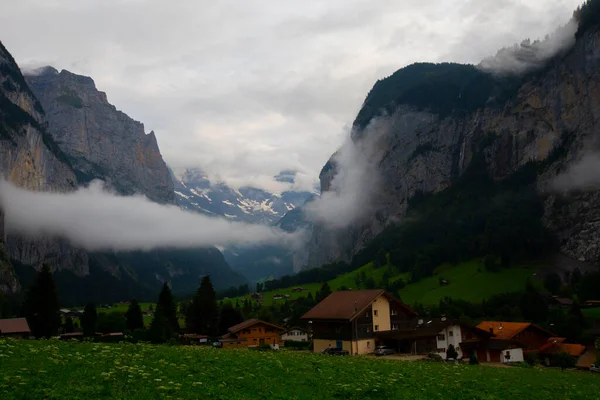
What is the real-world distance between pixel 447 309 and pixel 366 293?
63.4 meters

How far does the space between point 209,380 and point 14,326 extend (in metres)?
82.9

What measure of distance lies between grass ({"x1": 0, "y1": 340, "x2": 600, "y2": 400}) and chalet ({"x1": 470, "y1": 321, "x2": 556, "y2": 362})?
4394 centimetres

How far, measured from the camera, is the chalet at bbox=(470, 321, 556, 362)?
68250mm

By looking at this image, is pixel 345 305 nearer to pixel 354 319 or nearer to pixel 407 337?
pixel 354 319

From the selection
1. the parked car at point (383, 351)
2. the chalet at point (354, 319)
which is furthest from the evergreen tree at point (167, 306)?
the parked car at point (383, 351)

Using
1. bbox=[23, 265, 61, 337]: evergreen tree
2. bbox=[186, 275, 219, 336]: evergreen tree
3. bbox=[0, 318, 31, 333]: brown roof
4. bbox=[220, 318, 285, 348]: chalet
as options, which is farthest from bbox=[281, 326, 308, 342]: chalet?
bbox=[0, 318, 31, 333]: brown roof

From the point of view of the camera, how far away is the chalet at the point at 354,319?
66875 millimetres

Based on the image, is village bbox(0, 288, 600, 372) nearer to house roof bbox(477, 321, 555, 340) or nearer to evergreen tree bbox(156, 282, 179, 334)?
house roof bbox(477, 321, 555, 340)

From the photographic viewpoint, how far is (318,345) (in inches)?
2766

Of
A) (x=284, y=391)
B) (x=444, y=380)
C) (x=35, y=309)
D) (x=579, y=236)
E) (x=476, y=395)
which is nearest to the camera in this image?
(x=284, y=391)

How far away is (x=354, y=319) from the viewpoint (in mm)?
66438

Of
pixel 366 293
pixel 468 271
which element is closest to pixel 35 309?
pixel 366 293

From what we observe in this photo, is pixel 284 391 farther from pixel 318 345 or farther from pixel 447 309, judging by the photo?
pixel 447 309

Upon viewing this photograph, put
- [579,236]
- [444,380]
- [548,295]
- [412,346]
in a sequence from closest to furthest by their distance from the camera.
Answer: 1. [444,380]
2. [412,346]
3. [548,295]
4. [579,236]
